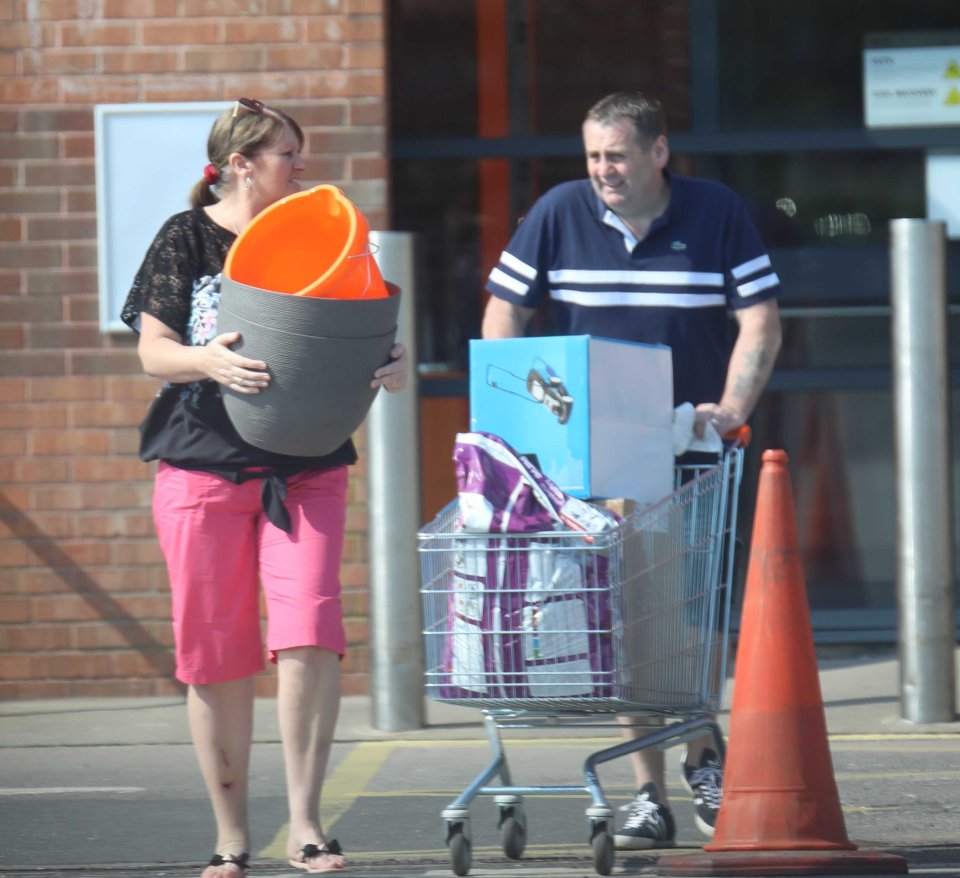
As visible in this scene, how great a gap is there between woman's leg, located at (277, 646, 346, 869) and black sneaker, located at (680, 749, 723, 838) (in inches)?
39.5

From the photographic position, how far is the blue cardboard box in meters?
4.28

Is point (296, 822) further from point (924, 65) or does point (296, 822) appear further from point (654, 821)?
point (924, 65)

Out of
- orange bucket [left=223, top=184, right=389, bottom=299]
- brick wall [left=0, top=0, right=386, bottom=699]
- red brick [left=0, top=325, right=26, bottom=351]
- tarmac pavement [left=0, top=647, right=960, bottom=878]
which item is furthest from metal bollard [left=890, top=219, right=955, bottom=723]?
red brick [left=0, top=325, right=26, bottom=351]

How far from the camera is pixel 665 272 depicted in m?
4.83

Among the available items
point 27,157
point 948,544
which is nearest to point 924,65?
point 948,544

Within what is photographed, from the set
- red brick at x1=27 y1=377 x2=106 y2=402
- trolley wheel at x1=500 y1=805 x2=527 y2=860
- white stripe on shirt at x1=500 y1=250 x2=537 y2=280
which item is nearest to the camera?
trolley wheel at x1=500 y1=805 x2=527 y2=860

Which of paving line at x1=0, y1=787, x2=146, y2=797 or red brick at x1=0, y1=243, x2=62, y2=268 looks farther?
red brick at x1=0, y1=243, x2=62, y2=268

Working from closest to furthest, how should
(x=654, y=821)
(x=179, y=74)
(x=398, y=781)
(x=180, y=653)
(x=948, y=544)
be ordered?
(x=180, y=653), (x=654, y=821), (x=398, y=781), (x=948, y=544), (x=179, y=74)

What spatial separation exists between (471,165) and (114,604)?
2.49 meters

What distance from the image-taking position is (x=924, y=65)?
799 cm

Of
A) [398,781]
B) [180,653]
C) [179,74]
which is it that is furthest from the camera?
[179,74]

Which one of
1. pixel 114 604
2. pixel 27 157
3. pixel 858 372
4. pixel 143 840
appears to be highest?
pixel 27 157

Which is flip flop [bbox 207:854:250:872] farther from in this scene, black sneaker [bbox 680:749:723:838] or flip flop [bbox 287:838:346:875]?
black sneaker [bbox 680:749:723:838]

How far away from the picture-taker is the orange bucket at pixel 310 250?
165 inches
